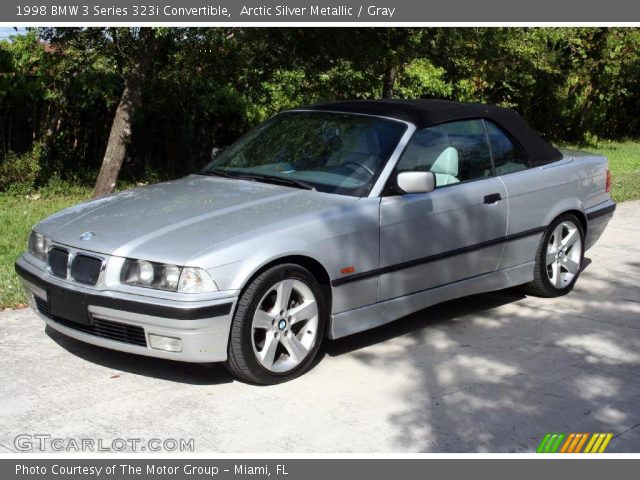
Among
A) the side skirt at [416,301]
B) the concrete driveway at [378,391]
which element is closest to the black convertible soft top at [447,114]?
the side skirt at [416,301]

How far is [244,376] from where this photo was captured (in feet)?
17.1

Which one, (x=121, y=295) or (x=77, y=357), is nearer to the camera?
(x=121, y=295)

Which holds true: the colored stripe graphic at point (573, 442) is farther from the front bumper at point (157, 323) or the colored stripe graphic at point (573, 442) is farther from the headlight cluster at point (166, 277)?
the headlight cluster at point (166, 277)

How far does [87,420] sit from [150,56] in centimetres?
658

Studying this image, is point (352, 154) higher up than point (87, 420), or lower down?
higher up

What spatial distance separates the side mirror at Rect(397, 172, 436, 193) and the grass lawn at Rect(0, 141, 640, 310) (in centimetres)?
299

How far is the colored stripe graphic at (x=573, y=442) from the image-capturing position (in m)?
4.50

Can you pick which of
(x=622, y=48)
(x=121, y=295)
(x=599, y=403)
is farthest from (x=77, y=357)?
(x=622, y=48)

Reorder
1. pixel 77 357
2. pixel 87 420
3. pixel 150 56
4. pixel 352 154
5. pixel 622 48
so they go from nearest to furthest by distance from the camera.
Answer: pixel 87 420 → pixel 77 357 → pixel 352 154 → pixel 150 56 → pixel 622 48

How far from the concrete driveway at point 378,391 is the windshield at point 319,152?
43.2 inches

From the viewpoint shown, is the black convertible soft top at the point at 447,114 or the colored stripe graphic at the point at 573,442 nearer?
the colored stripe graphic at the point at 573,442

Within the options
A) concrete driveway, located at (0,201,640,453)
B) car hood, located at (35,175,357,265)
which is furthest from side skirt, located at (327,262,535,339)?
car hood, located at (35,175,357,265)

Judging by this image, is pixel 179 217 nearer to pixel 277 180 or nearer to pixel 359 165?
pixel 277 180

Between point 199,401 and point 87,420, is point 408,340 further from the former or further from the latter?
point 87,420
